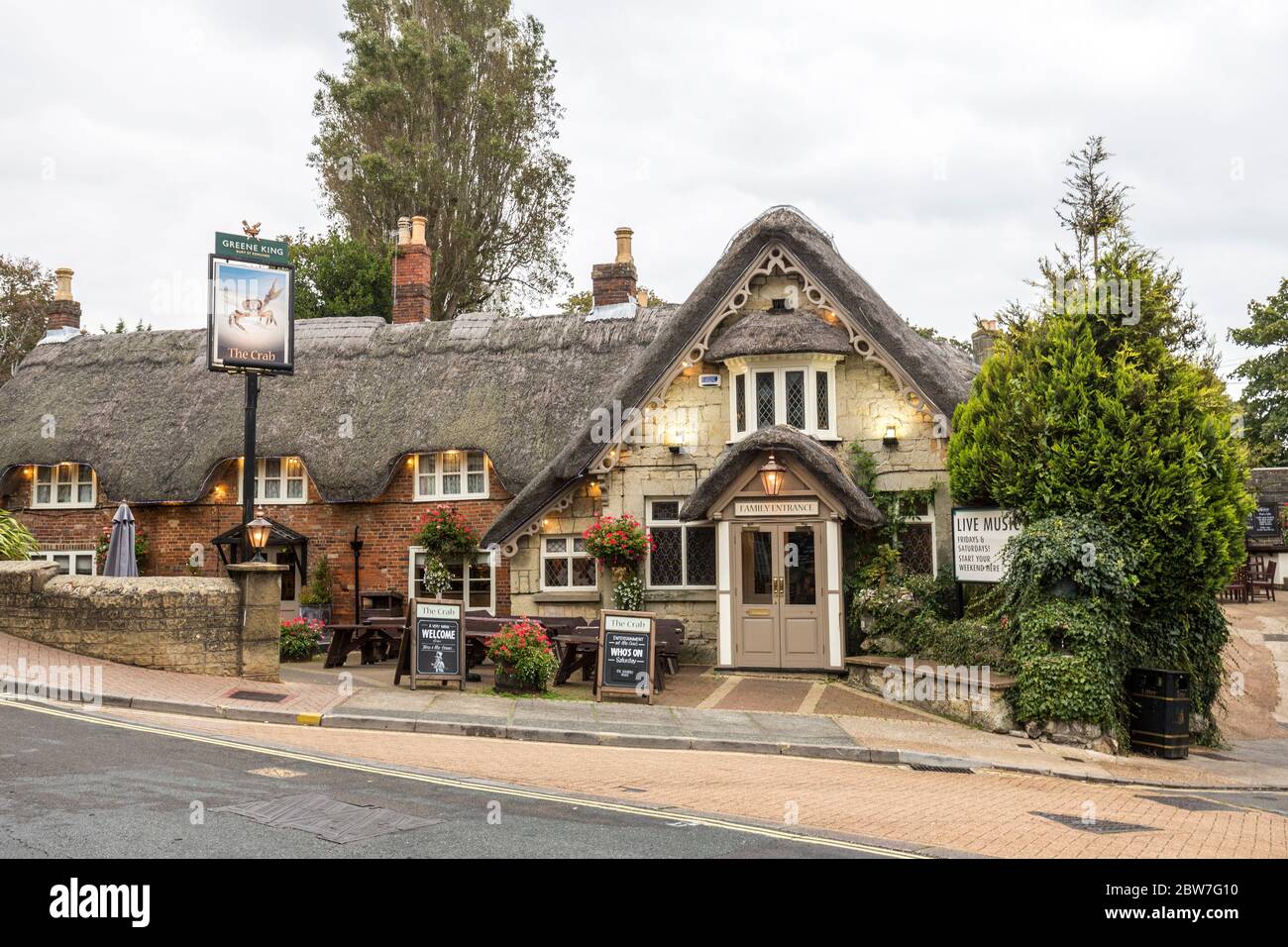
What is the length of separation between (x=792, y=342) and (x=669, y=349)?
221 cm

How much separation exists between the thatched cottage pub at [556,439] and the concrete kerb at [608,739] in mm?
5155

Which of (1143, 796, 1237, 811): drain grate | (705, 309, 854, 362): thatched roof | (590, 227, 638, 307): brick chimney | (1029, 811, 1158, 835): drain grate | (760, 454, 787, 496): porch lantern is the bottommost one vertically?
(1143, 796, 1237, 811): drain grate

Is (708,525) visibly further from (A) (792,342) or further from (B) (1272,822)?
(B) (1272,822)

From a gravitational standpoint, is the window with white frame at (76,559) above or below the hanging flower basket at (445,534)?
below

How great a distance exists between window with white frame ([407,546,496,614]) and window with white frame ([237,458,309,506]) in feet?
10.3

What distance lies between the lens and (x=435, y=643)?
49.9ft

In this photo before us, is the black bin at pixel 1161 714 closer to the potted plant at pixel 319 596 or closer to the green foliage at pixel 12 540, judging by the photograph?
the potted plant at pixel 319 596

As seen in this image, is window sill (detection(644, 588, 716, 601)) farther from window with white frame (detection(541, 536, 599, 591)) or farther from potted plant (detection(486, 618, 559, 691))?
potted plant (detection(486, 618, 559, 691))

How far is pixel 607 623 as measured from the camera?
1507cm

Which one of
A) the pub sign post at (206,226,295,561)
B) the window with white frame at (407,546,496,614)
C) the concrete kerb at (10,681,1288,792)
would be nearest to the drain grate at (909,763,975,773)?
the concrete kerb at (10,681,1288,792)

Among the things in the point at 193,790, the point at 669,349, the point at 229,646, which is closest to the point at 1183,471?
the point at 669,349

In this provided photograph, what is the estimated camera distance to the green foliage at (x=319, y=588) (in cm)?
2316

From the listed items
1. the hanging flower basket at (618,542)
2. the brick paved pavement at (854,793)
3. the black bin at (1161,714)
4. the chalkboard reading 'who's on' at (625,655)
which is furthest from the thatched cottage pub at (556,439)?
the brick paved pavement at (854,793)

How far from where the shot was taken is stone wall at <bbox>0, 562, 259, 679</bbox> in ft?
48.1
